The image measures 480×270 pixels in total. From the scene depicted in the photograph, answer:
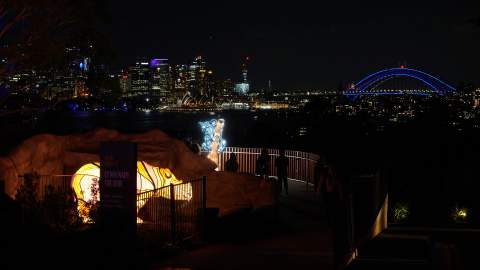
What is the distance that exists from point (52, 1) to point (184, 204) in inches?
245

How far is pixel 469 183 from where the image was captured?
1805 cm

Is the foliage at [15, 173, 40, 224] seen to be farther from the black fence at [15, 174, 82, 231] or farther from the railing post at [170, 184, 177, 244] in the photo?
the railing post at [170, 184, 177, 244]

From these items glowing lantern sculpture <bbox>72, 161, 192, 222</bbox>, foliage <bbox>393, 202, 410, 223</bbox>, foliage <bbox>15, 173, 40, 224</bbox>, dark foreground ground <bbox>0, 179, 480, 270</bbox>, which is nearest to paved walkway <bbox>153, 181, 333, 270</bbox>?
dark foreground ground <bbox>0, 179, 480, 270</bbox>

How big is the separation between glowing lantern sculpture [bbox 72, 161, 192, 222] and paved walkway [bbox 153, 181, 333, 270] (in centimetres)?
127

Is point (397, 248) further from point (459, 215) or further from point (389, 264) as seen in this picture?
point (459, 215)

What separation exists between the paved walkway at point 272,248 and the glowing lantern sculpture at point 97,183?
4.17ft

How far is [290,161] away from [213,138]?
3.01 meters

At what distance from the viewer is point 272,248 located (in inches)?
504

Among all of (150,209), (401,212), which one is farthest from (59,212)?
(401,212)

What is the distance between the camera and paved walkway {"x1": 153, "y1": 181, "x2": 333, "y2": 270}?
11.3m

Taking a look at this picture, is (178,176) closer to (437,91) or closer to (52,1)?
(52,1)

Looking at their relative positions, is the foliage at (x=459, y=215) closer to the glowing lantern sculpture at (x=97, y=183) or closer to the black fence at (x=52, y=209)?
the glowing lantern sculpture at (x=97, y=183)

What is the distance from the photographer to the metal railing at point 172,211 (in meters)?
12.4

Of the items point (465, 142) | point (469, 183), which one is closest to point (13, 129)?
point (469, 183)
